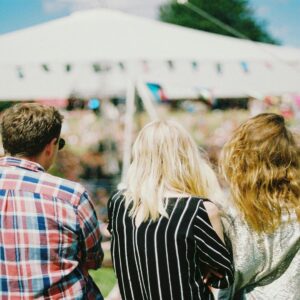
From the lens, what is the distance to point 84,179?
23.0ft

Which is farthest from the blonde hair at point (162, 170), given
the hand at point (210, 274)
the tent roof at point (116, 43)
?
the tent roof at point (116, 43)

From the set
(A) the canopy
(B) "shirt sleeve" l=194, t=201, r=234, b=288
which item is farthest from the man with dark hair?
(A) the canopy

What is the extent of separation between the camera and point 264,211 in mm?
1735

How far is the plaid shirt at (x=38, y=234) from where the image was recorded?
1.70 m

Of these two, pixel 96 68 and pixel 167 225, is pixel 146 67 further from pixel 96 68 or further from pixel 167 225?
pixel 167 225

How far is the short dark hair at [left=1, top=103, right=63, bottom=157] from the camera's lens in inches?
70.6

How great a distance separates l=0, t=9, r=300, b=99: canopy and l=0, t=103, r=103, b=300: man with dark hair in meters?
2.83

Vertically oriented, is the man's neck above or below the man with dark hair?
above

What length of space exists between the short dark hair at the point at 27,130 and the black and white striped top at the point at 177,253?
0.44 meters

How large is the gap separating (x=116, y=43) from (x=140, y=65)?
1.28ft

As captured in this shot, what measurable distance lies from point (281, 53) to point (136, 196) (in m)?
3.50

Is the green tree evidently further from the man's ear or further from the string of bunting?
the man's ear

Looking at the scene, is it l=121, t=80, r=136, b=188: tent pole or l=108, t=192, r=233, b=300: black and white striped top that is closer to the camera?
l=108, t=192, r=233, b=300: black and white striped top

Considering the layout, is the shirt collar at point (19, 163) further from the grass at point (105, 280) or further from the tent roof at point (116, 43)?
the tent roof at point (116, 43)
